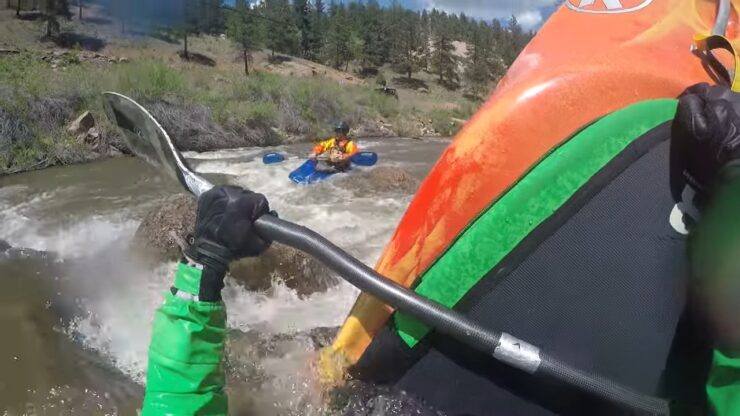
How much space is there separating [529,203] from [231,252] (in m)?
0.66

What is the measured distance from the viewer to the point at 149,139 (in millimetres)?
2318

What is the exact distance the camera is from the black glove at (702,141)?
101 cm

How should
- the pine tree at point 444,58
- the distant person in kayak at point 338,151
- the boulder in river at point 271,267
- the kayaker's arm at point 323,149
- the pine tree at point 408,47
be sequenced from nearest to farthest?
1. the boulder in river at point 271,267
2. the distant person in kayak at point 338,151
3. the kayaker's arm at point 323,149
4. the pine tree at point 444,58
5. the pine tree at point 408,47

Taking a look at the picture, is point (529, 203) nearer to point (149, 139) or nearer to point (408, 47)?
point (149, 139)

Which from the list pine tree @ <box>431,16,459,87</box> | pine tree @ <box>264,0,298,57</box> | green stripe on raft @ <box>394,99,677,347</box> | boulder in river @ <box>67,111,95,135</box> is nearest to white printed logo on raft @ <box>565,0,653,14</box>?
green stripe on raft @ <box>394,99,677,347</box>

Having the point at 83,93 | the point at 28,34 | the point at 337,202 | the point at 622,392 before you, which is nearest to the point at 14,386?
the point at 622,392

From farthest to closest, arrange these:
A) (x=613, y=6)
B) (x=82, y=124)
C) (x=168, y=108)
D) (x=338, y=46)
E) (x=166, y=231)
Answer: (x=338, y=46)
(x=168, y=108)
(x=82, y=124)
(x=166, y=231)
(x=613, y=6)

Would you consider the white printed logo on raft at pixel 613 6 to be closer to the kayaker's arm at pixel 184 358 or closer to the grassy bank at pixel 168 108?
the kayaker's arm at pixel 184 358

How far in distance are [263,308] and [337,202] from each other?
10.3ft

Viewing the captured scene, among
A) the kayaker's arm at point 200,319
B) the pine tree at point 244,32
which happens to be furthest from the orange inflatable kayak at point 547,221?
the pine tree at point 244,32

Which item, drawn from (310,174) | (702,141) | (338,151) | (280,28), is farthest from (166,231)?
(280,28)

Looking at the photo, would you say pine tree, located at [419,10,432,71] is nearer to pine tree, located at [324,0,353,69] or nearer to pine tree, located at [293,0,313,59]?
pine tree, located at [324,0,353,69]

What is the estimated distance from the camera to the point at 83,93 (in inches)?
Result: 439

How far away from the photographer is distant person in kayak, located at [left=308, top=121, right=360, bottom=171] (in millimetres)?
8320
